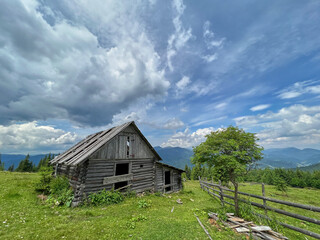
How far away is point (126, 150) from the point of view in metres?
15.7

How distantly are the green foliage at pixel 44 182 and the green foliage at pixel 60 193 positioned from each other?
1.38 feet

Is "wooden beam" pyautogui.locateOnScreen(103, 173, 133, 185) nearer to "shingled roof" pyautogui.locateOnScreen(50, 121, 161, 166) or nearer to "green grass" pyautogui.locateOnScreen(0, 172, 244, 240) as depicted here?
"green grass" pyautogui.locateOnScreen(0, 172, 244, 240)

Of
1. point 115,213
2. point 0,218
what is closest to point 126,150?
point 115,213

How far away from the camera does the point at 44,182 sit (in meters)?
13.8

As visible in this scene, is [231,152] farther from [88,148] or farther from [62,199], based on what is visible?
[62,199]

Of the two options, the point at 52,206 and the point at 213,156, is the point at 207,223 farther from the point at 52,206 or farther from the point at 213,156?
the point at 52,206

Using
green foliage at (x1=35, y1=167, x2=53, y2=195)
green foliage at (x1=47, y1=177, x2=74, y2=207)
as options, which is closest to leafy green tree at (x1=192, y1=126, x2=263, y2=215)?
→ green foliage at (x1=47, y1=177, x2=74, y2=207)

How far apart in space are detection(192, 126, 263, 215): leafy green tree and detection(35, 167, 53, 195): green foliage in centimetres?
1544

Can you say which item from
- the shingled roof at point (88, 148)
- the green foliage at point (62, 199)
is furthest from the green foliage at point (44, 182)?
the green foliage at point (62, 199)

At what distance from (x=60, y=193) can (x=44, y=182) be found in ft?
9.57

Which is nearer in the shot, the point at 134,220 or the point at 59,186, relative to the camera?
the point at 134,220

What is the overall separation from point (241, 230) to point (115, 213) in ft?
28.5

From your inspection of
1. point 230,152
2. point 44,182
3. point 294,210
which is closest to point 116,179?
point 44,182

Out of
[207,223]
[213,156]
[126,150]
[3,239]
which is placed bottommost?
[207,223]
